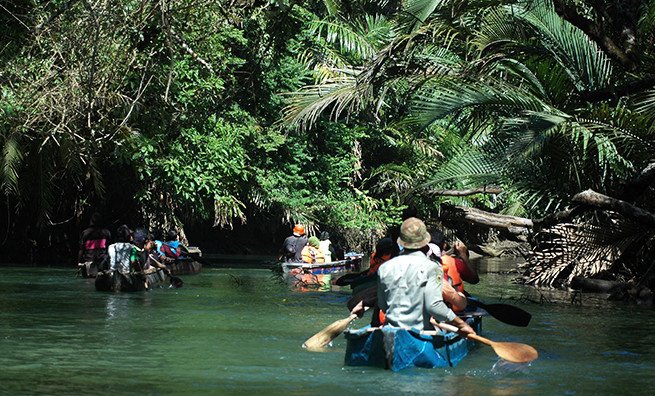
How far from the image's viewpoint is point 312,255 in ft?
89.6

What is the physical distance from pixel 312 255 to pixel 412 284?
54.6 ft

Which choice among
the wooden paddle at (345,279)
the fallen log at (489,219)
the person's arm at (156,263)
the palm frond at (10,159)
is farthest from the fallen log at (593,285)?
the palm frond at (10,159)

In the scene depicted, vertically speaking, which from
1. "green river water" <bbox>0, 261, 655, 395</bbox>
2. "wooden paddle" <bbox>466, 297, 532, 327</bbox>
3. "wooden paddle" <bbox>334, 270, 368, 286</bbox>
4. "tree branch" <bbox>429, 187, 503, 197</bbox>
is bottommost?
"green river water" <bbox>0, 261, 655, 395</bbox>

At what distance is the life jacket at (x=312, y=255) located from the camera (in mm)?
27139

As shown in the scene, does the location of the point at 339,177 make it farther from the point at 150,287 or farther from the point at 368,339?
the point at 368,339

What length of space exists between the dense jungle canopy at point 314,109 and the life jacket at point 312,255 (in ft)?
6.92

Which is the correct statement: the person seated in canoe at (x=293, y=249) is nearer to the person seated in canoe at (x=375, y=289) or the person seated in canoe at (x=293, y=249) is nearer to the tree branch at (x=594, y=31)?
the tree branch at (x=594, y=31)

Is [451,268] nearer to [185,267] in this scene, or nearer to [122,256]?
[122,256]

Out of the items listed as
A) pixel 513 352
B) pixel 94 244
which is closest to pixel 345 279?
A: pixel 513 352

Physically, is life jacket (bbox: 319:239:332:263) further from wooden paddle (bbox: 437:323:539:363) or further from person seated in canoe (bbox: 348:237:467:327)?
wooden paddle (bbox: 437:323:539:363)

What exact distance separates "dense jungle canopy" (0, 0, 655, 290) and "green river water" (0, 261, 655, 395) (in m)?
2.35

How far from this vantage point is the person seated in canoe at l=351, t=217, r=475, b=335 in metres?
10.7

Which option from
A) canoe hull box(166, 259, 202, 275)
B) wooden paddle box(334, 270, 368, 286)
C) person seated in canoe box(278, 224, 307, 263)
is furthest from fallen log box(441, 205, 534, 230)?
wooden paddle box(334, 270, 368, 286)

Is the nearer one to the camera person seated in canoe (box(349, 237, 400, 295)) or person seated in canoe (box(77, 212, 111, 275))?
person seated in canoe (box(349, 237, 400, 295))
